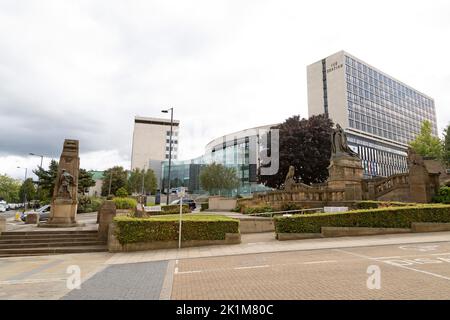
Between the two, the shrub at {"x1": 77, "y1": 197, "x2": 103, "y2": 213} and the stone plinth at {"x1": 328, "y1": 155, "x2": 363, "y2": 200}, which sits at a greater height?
the stone plinth at {"x1": 328, "y1": 155, "x2": 363, "y2": 200}

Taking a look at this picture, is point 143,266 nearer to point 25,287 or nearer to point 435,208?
point 25,287

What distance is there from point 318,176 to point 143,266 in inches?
1229

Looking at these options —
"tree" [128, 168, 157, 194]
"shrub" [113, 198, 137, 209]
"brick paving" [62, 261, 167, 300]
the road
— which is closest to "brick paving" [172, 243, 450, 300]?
the road

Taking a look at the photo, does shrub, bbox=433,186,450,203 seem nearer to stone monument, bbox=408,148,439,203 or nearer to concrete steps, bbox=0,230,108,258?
stone monument, bbox=408,148,439,203

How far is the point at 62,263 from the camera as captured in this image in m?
11.0

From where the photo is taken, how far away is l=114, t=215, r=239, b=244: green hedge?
539 inches

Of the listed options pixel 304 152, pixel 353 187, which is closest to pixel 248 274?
pixel 353 187

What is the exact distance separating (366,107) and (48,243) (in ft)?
321

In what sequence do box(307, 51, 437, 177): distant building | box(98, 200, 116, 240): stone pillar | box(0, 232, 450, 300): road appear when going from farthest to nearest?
box(307, 51, 437, 177): distant building, box(98, 200, 116, 240): stone pillar, box(0, 232, 450, 300): road

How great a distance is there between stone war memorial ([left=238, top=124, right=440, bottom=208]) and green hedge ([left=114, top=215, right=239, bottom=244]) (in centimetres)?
1135

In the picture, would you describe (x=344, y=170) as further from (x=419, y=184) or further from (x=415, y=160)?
(x=419, y=184)

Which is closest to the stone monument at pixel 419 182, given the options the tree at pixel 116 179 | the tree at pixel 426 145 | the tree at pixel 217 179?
the tree at pixel 217 179

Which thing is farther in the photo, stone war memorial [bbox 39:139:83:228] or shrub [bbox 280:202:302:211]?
shrub [bbox 280:202:302:211]
